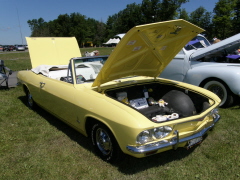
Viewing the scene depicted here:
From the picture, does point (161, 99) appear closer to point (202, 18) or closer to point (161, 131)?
point (161, 131)

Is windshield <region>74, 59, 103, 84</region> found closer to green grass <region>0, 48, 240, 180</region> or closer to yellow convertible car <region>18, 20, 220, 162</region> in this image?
yellow convertible car <region>18, 20, 220, 162</region>

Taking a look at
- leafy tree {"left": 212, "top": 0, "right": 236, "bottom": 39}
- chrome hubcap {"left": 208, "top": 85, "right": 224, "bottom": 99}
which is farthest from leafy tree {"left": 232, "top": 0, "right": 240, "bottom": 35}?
chrome hubcap {"left": 208, "top": 85, "right": 224, "bottom": 99}

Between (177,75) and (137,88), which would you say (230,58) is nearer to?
(177,75)

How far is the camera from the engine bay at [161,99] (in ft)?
10.7

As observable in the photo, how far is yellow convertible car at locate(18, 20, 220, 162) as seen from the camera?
92.9 inches

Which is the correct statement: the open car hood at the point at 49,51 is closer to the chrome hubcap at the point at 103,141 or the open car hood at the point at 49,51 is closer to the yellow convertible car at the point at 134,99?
the yellow convertible car at the point at 134,99

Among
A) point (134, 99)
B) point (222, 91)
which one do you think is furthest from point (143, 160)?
point (222, 91)

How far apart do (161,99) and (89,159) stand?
157 centimetres

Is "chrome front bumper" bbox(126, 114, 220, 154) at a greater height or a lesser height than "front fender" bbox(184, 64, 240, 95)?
lesser

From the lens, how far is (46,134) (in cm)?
382

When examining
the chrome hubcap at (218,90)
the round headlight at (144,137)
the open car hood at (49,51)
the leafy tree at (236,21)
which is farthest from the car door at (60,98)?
the leafy tree at (236,21)

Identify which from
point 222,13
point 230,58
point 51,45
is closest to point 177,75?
point 230,58

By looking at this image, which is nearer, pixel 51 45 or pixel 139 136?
pixel 139 136

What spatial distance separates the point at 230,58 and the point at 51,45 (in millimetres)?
4721
